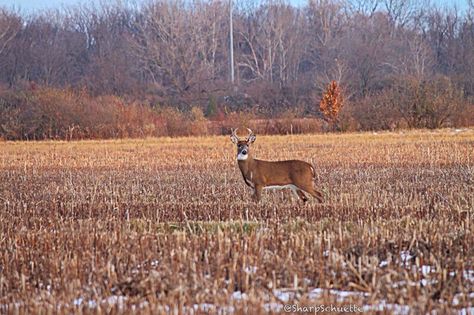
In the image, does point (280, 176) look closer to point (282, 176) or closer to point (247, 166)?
point (282, 176)

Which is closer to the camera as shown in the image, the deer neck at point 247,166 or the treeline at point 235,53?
the deer neck at point 247,166

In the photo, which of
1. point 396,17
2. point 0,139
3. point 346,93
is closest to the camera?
point 0,139

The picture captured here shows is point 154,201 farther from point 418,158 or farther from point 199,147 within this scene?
point 199,147

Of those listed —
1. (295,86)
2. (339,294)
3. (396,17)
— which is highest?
(396,17)

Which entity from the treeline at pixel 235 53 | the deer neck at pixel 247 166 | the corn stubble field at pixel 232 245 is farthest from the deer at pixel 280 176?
the treeline at pixel 235 53

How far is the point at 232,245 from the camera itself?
27.4 feet

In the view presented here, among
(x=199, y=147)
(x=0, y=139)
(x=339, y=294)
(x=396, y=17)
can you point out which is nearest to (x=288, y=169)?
(x=339, y=294)

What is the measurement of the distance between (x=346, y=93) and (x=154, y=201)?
4974cm

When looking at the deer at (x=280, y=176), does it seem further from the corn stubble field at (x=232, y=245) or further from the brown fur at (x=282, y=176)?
the corn stubble field at (x=232, y=245)

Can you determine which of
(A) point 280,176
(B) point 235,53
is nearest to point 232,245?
(A) point 280,176

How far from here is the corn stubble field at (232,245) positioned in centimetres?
652

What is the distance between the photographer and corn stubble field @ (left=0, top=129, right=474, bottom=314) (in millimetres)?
6520

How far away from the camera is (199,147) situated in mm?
29234

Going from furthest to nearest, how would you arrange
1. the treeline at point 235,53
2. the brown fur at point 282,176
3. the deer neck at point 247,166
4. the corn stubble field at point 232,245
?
1. the treeline at point 235,53
2. the deer neck at point 247,166
3. the brown fur at point 282,176
4. the corn stubble field at point 232,245
